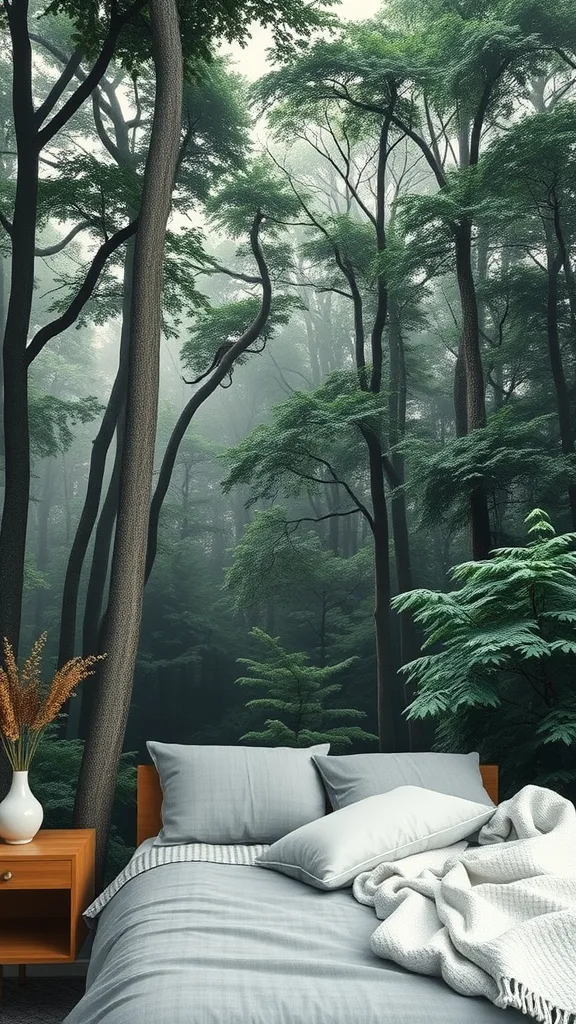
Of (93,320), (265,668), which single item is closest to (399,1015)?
(265,668)

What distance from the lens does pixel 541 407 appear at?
4.59m

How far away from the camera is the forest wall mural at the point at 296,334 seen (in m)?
4.44

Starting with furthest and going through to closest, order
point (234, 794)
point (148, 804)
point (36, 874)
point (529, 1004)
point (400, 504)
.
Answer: point (400, 504) → point (148, 804) → point (234, 794) → point (36, 874) → point (529, 1004)

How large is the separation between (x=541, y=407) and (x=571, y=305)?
60 centimetres

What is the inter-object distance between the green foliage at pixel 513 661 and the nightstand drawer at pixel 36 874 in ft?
4.73

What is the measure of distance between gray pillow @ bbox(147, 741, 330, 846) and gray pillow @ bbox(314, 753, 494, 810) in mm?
71

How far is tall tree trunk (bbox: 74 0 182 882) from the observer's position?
10.8 ft

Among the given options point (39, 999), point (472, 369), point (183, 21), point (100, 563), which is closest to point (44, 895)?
point (39, 999)

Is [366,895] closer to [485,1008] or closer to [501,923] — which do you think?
[501,923]

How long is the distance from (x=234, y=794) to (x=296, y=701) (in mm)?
1520

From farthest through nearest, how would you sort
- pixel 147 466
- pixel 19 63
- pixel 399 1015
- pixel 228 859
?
1. pixel 19 63
2. pixel 147 466
3. pixel 228 859
4. pixel 399 1015

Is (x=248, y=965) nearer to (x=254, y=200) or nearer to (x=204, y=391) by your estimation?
(x=204, y=391)

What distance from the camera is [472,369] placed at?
4.74 metres

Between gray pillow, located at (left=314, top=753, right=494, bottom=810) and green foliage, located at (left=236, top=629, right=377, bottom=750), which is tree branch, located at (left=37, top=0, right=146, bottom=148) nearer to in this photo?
green foliage, located at (left=236, top=629, right=377, bottom=750)
